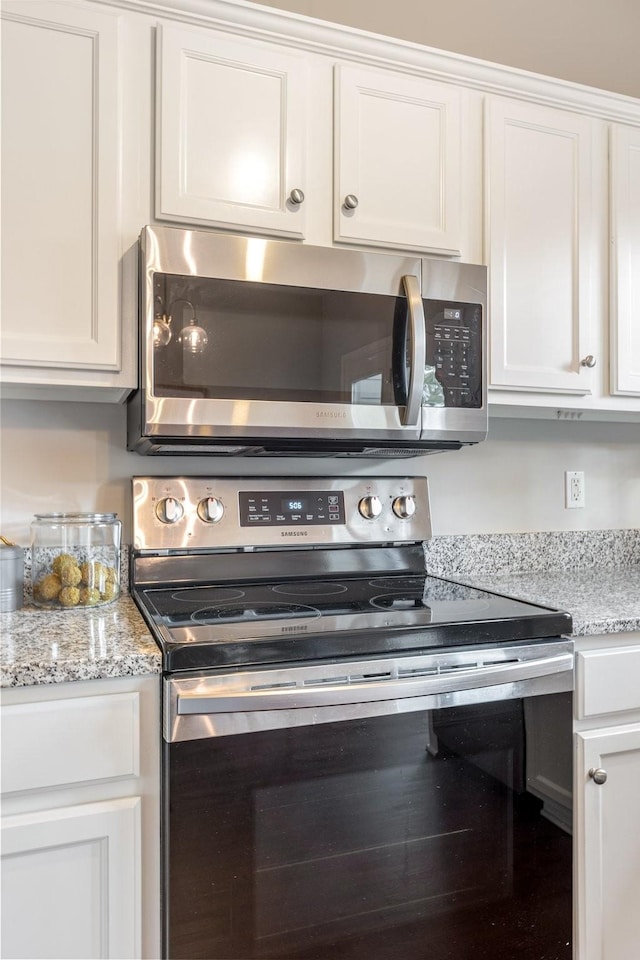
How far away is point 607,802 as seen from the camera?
136 cm

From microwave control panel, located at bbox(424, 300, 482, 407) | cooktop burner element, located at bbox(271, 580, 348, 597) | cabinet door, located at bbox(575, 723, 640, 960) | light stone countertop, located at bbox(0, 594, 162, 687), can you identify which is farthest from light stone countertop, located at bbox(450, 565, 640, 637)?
light stone countertop, located at bbox(0, 594, 162, 687)

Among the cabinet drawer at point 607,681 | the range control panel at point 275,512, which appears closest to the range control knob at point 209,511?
the range control panel at point 275,512

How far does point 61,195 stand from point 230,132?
1.23ft

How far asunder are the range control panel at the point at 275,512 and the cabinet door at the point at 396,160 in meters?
0.60

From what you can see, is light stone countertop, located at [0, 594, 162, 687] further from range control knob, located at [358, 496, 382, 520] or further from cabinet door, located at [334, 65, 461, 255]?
cabinet door, located at [334, 65, 461, 255]

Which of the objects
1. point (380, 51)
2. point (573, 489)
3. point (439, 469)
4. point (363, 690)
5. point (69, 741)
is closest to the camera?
point (69, 741)

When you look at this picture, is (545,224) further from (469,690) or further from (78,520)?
(78,520)

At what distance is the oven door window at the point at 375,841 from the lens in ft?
3.47

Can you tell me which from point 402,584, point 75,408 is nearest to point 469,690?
point 402,584

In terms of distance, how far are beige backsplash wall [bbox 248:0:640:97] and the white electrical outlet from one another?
126cm

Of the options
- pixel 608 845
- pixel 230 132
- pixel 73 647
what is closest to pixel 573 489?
pixel 608 845

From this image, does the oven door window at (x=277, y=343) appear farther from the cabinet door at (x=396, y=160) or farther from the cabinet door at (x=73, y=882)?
the cabinet door at (x=73, y=882)

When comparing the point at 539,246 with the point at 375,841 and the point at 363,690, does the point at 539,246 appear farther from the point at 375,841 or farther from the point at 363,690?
the point at 375,841

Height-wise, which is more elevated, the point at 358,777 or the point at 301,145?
the point at 301,145
